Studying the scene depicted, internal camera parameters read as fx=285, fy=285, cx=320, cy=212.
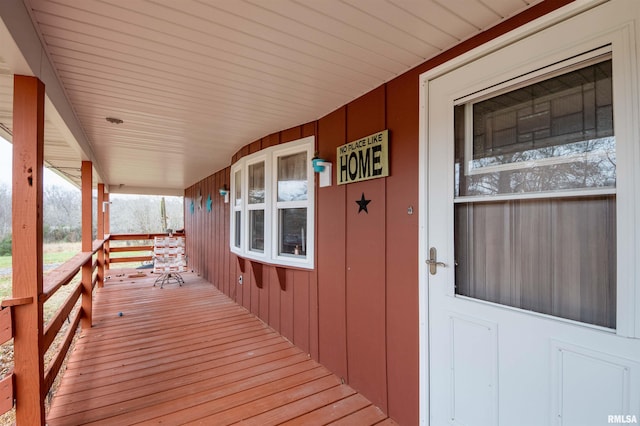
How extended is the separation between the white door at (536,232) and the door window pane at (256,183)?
90.3 inches

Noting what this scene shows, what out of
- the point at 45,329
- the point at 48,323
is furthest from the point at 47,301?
the point at 45,329

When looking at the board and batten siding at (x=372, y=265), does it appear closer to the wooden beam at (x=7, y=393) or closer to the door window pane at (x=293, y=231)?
the door window pane at (x=293, y=231)

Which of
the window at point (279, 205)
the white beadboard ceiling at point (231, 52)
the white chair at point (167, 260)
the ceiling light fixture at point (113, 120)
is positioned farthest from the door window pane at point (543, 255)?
the white chair at point (167, 260)

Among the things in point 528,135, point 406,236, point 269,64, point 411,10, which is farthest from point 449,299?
point 269,64

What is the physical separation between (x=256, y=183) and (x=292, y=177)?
0.80 meters

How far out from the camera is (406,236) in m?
1.83

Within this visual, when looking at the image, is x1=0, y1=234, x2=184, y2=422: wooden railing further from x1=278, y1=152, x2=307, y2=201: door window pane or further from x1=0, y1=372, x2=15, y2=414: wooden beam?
x1=278, y1=152, x2=307, y2=201: door window pane

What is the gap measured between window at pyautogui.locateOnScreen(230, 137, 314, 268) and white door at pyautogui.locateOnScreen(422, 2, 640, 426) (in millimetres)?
1413

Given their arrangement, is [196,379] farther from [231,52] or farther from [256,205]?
[231,52]

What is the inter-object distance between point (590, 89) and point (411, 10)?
81 cm

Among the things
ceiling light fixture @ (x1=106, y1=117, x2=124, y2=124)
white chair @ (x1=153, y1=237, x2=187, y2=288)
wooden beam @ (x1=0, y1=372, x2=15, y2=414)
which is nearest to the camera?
wooden beam @ (x1=0, y1=372, x2=15, y2=414)

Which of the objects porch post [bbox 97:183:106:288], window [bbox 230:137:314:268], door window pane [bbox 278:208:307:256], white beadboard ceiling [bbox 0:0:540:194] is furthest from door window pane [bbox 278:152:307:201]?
porch post [bbox 97:183:106:288]

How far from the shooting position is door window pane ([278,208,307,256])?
2.93 m

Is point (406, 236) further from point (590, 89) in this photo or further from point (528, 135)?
point (590, 89)
